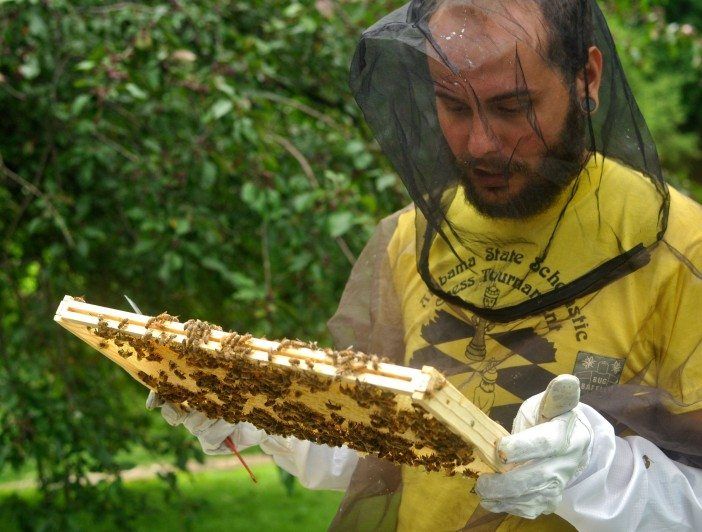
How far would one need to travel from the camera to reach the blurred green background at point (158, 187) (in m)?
3.76

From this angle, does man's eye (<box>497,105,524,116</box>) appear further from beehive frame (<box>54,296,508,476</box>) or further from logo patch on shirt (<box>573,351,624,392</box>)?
beehive frame (<box>54,296,508,476</box>)

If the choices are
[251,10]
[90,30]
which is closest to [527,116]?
[90,30]

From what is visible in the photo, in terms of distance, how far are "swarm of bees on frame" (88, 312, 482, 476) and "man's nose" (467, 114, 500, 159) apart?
56 centimetres

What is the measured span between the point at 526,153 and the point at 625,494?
0.70 m

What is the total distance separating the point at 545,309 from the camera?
1856mm

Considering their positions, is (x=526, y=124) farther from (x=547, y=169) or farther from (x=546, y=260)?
(x=546, y=260)

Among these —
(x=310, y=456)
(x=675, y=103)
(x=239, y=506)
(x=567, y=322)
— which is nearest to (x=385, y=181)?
(x=310, y=456)

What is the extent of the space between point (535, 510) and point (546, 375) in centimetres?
33

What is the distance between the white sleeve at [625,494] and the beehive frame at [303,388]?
0.21m

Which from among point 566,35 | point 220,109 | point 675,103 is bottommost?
point 675,103

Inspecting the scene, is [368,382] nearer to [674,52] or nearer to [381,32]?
[381,32]

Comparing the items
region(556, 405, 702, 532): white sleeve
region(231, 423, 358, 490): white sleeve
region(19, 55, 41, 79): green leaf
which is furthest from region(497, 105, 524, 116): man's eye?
region(19, 55, 41, 79): green leaf

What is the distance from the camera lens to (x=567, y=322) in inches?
72.2

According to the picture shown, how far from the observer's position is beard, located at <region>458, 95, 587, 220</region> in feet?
6.02
